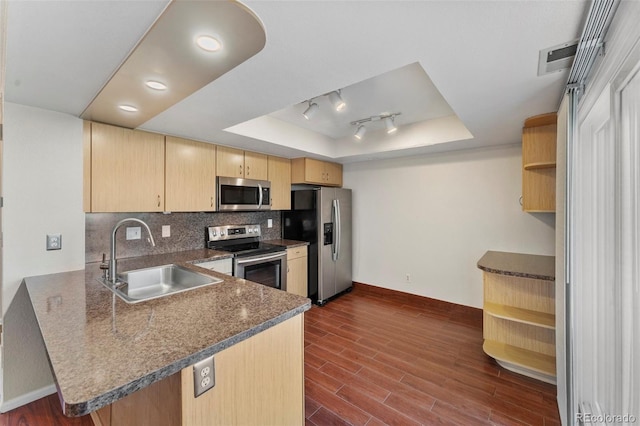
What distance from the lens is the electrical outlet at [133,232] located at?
104 inches

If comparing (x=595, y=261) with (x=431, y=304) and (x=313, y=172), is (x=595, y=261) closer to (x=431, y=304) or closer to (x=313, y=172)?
(x=431, y=304)

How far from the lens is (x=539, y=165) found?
93.6 inches

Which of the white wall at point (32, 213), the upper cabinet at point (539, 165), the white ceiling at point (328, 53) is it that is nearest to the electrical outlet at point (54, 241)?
the white wall at point (32, 213)

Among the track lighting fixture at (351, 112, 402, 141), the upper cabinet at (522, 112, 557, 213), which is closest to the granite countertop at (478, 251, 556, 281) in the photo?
the upper cabinet at (522, 112, 557, 213)

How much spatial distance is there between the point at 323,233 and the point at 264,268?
1032 mm

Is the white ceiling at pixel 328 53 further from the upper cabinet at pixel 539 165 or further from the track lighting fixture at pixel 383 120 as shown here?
the track lighting fixture at pixel 383 120

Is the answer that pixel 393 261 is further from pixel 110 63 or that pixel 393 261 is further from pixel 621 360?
pixel 110 63

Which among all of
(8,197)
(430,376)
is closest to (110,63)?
(8,197)

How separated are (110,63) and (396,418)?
8.80ft

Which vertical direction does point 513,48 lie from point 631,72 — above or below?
above

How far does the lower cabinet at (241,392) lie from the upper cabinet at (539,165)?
242 centimetres

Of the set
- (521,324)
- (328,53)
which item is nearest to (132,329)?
(328,53)

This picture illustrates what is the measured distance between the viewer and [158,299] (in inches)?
58.1

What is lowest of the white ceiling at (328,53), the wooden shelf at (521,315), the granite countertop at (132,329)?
the wooden shelf at (521,315)
